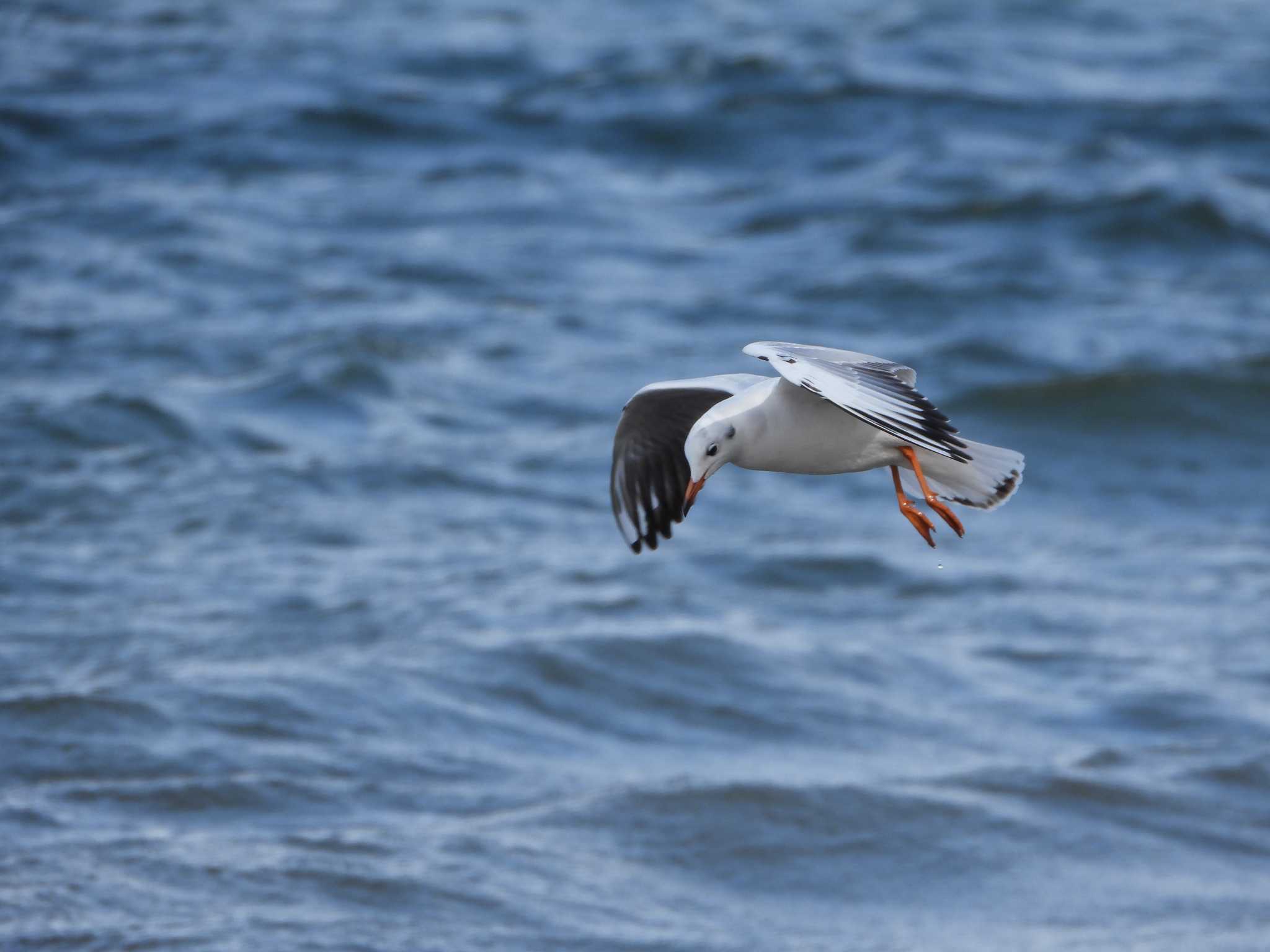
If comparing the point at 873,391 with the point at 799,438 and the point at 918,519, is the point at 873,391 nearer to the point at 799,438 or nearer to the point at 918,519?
the point at 799,438

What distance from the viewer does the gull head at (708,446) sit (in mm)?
3650

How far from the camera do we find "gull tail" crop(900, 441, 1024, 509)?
4.08 meters

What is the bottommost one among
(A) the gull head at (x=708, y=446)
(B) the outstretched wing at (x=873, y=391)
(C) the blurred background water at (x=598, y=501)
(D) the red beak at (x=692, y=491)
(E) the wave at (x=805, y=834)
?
(E) the wave at (x=805, y=834)

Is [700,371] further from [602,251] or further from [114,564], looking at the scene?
[114,564]

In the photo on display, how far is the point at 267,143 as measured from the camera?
14.8 meters

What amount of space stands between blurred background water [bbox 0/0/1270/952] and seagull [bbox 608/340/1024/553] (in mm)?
1705

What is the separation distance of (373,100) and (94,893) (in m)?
11.0

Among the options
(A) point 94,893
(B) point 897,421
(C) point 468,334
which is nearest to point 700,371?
(C) point 468,334

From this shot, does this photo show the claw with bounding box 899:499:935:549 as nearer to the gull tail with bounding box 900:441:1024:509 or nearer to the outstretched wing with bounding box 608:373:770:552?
the gull tail with bounding box 900:441:1024:509

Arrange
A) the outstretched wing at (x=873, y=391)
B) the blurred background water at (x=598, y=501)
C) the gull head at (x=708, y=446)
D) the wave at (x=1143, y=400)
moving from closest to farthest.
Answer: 1. the outstretched wing at (x=873, y=391)
2. the gull head at (x=708, y=446)
3. the blurred background water at (x=598, y=501)
4. the wave at (x=1143, y=400)

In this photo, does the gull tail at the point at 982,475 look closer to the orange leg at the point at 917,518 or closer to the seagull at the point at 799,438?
the seagull at the point at 799,438

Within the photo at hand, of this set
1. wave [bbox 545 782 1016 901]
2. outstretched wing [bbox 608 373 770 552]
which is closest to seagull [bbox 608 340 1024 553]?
outstretched wing [bbox 608 373 770 552]

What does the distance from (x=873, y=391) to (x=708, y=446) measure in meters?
0.35

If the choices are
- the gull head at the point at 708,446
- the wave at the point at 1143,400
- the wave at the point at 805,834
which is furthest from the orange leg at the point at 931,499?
the wave at the point at 1143,400
